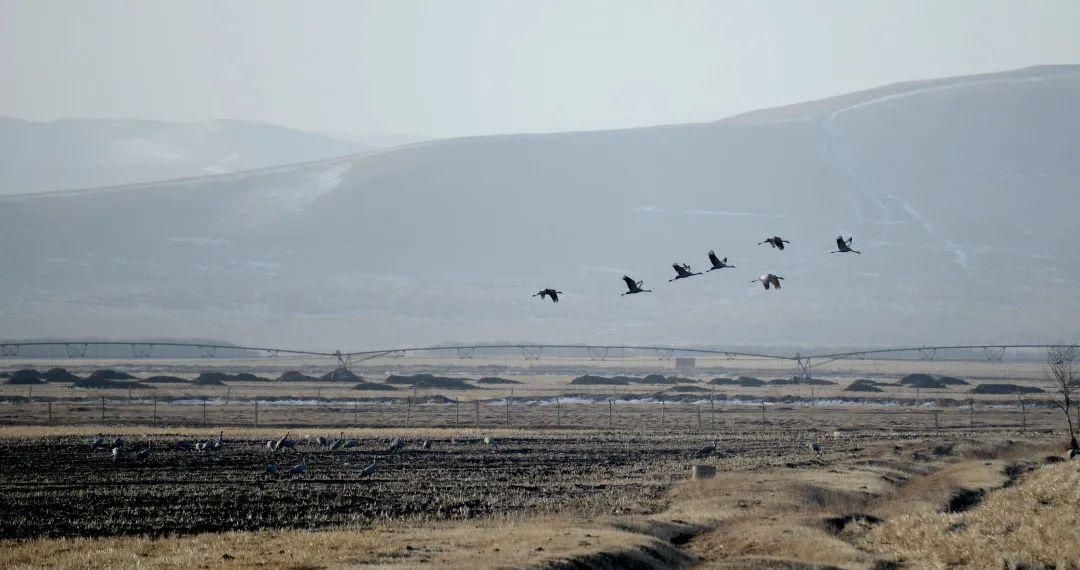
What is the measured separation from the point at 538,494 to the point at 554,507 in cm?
294

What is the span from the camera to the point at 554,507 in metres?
29.8

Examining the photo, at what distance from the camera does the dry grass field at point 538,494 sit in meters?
23.7

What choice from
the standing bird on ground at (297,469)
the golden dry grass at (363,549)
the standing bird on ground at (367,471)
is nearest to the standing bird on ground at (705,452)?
the standing bird on ground at (367,471)

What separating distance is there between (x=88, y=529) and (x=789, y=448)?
27.4 m

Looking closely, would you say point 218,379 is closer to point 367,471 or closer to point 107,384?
point 107,384

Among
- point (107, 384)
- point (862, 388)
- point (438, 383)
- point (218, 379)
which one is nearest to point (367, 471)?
point (107, 384)

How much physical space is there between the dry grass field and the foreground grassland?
9 centimetres

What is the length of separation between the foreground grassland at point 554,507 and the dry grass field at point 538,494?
3.4 inches

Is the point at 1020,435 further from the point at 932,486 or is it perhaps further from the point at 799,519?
the point at 799,519

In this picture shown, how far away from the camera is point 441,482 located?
35.3m

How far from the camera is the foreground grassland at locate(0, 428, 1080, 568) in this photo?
913 inches

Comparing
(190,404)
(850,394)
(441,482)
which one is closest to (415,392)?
(190,404)

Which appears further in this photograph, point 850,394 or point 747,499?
point 850,394

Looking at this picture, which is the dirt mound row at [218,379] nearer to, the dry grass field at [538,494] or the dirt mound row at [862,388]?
the dry grass field at [538,494]
